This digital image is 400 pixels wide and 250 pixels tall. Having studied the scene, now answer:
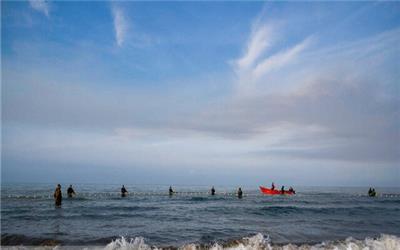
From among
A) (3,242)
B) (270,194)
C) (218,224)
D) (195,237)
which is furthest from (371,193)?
(3,242)

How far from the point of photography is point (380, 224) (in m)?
23.2

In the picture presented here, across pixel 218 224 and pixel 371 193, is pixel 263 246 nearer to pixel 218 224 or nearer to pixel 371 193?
pixel 218 224

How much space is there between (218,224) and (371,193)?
43169 millimetres

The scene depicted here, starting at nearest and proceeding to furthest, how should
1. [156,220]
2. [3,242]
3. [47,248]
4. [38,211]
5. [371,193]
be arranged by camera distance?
[47,248] < [3,242] < [156,220] < [38,211] < [371,193]

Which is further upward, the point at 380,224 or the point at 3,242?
the point at 3,242

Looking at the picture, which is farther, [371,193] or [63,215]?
[371,193]

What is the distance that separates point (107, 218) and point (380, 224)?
18.1 metres

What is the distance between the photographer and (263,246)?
11.9m

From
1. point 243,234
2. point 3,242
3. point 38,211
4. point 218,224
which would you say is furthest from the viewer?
point 38,211

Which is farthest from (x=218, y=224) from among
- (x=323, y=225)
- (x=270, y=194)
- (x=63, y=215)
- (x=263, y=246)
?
(x=270, y=194)

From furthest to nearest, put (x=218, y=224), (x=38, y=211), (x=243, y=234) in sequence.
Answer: (x=38, y=211) < (x=218, y=224) < (x=243, y=234)

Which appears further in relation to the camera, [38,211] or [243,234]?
[38,211]

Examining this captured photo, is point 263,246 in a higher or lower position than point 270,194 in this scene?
higher

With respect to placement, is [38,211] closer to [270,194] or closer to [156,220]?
[156,220]
